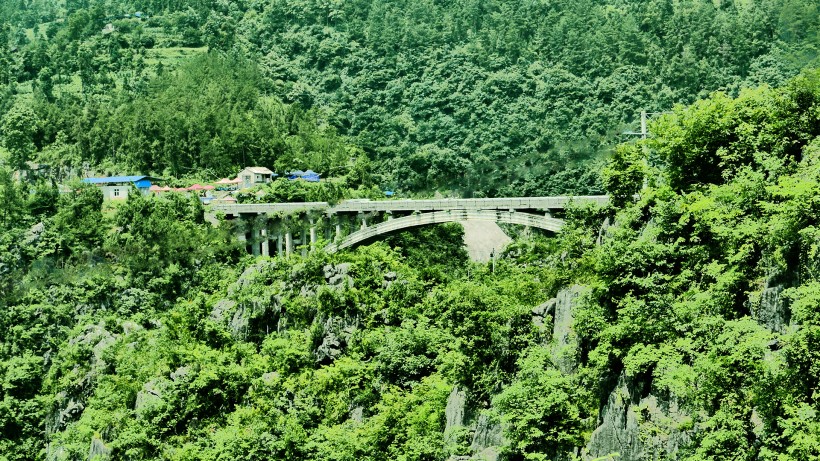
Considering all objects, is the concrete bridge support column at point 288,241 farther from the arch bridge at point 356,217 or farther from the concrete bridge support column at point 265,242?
the concrete bridge support column at point 265,242

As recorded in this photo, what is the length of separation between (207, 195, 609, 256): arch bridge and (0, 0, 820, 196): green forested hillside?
1561 cm

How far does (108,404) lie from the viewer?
131ft

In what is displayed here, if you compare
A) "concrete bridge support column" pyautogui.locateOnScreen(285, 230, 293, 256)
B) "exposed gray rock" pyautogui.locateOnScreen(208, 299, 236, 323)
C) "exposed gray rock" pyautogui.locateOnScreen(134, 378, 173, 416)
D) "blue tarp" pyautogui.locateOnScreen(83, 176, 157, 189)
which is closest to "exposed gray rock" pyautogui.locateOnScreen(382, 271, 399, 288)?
"exposed gray rock" pyautogui.locateOnScreen(208, 299, 236, 323)

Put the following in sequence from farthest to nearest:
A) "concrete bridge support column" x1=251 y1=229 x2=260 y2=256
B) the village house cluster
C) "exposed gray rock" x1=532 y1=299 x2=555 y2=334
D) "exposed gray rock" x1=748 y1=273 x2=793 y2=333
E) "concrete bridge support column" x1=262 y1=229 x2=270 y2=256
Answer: the village house cluster
"concrete bridge support column" x1=251 y1=229 x2=260 y2=256
"concrete bridge support column" x1=262 y1=229 x2=270 y2=256
"exposed gray rock" x1=532 y1=299 x2=555 y2=334
"exposed gray rock" x1=748 y1=273 x2=793 y2=333

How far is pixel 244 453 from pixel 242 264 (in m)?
20.9


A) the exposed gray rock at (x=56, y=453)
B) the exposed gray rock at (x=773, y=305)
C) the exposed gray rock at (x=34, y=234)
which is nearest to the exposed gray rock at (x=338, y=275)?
the exposed gray rock at (x=56, y=453)

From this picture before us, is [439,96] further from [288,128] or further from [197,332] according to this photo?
[197,332]

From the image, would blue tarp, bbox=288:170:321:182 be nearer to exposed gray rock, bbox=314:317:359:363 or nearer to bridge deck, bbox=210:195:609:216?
bridge deck, bbox=210:195:609:216

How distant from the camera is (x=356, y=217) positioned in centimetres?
4966

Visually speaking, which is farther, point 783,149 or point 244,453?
point 244,453

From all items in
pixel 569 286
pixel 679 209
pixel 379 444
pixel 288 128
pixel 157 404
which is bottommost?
pixel 288 128

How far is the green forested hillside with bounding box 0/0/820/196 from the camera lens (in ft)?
248

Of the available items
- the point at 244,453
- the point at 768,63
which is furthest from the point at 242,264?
the point at 768,63

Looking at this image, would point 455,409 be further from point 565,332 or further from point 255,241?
point 255,241
